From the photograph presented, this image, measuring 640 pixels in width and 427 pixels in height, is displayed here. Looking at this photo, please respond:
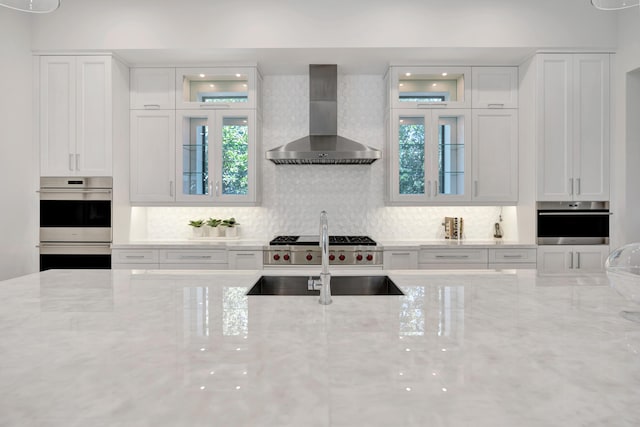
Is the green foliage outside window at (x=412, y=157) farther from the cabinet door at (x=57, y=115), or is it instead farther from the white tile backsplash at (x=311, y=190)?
the cabinet door at (x=57, y=115)

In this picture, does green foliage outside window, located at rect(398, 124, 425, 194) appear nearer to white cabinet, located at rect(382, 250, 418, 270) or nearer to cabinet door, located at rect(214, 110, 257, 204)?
white cabinet, located at rect(382, 250, 418, 270)

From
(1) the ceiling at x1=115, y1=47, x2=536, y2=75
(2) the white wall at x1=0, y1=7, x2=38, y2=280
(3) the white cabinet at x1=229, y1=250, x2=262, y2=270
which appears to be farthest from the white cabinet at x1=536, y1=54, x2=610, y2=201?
(2) the white wall at x1=0, y1=7, x2=38, y2=280

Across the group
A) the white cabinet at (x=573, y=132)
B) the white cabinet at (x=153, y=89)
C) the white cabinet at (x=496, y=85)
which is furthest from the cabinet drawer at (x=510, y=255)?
the white cabinet at (x=153, y=89)

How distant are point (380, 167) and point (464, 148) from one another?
86 cm

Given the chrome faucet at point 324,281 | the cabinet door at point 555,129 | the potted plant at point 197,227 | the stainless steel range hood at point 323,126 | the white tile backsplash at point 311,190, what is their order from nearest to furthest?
the chrome faucet at point 324,281, the cabinet door at point 555,129, the stainless steel range hood at point 323,126, the potted plant at point 197,227, the white tile backsplash at point 311,190

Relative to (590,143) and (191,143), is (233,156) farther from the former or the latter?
(590,143)

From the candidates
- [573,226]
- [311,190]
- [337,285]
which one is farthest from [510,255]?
[337,285]

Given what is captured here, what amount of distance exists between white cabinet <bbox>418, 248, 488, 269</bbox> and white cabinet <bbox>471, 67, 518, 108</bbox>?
1.44 metres

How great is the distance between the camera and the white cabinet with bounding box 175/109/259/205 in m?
3.97

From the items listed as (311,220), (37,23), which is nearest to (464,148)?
(311,220)

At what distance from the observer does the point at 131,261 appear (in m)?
3.79

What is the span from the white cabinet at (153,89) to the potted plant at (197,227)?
1.15 m

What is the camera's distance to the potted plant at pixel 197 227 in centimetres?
423

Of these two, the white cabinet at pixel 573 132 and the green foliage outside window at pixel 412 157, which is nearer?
the white cabinet at pixel 573 132
